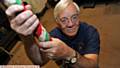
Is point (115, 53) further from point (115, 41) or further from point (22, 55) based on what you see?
point (22, 55)

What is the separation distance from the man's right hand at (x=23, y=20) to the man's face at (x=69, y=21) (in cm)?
80

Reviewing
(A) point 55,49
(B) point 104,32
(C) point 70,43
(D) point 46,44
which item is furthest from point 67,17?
(B) point 104,32

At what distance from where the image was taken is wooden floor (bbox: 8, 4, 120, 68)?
10.5 ft

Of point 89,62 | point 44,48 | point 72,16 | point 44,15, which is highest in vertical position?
point 44,48

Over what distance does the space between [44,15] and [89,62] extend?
3.57 metres

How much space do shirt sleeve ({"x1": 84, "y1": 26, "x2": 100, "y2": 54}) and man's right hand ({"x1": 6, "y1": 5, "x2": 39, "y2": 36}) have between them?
0.84 metres

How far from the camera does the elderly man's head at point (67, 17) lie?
1.62 m

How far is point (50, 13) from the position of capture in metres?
4.93

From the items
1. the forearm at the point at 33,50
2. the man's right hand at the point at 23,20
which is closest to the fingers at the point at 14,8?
the man's right hand at the point at 23,20

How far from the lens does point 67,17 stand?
1647mm

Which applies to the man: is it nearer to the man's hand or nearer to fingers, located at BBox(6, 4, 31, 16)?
the man's hand

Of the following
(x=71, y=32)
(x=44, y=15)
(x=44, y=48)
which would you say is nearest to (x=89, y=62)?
(x=71, y=32)

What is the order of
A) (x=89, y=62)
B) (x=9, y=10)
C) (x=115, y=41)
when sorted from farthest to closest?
1. (x=115, y=41)
2. (x=89, y=62)
3. (x=9, y=10)

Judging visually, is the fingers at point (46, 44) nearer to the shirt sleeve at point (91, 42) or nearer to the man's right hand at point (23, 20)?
the man's right hand at point (23, 20)
